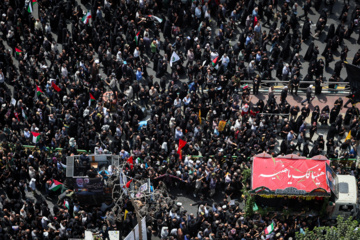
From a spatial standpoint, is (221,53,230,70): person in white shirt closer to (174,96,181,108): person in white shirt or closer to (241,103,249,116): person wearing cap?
(241,103,249,116): person wearing cap

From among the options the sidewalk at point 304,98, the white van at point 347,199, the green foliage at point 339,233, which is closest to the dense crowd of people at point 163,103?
the sidewalk at point 304,98

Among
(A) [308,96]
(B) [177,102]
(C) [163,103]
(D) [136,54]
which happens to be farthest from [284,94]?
(D) [136,54]

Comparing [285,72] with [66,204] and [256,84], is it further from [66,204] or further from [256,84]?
[66,204]

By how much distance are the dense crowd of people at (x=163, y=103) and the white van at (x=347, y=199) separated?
101 centimetres

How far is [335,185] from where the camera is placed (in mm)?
37531

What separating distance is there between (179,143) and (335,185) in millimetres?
8033

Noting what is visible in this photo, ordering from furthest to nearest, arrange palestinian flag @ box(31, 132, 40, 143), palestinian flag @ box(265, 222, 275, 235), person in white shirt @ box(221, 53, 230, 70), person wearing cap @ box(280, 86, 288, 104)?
person in white shirt @ box(221, 53, 230, 70) < person wearing cap @ box(280, 86, 288, 104) < palestinian flag @ box(31, 132, 40, 143) < palestinian flag @ box(265, 222, 275, 235)

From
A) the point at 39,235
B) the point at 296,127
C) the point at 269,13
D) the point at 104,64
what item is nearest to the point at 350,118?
the point at 296,127

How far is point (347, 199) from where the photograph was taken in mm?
37219

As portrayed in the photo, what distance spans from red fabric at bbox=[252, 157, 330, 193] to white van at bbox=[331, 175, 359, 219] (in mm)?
870

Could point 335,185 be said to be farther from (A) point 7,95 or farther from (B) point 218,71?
(A) point 7,95

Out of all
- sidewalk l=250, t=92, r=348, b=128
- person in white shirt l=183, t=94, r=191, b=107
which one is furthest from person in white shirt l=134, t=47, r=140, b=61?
sidewalk l=250, t=92, r=348, b=128

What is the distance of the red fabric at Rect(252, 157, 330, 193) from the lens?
3728 cm

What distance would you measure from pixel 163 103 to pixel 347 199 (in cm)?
1121
